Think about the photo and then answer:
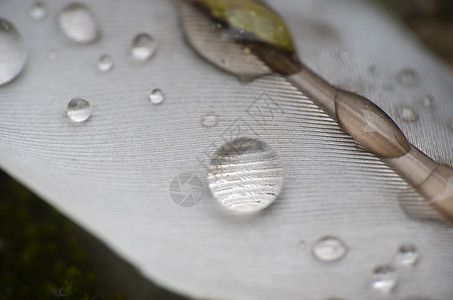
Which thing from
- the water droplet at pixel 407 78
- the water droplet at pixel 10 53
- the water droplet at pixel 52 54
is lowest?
the water droplet at pixel 10 53

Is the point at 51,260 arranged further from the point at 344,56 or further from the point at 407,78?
the point at 407,78

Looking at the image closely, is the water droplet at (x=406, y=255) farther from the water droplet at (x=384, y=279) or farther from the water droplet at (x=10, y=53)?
the water droplet at (x=10, y=53)

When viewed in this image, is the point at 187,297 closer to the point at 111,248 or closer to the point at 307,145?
the point at 111,248

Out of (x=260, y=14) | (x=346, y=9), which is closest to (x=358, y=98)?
(x=260, y=14)

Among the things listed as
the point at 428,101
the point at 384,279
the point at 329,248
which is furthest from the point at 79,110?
the point at 428,101

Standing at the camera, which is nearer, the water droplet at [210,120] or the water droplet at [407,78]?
the water droplet at [210,120]

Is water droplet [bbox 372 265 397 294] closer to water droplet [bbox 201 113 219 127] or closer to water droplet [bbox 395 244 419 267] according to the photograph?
water droplet [bbox 395 244 419 267]

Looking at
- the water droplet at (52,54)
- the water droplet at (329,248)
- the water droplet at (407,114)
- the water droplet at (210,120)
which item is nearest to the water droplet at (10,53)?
the water droplet at (52,54)
